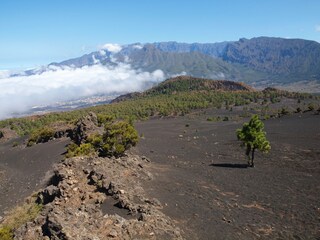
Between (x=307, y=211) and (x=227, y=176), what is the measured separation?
38.2ft

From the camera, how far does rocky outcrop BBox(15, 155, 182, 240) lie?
20844mm

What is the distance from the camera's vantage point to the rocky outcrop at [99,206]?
20844 mm

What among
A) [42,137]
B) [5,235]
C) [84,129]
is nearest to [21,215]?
[5,235]

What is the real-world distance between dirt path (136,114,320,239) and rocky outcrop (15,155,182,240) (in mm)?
1965

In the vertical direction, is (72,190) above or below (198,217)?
above

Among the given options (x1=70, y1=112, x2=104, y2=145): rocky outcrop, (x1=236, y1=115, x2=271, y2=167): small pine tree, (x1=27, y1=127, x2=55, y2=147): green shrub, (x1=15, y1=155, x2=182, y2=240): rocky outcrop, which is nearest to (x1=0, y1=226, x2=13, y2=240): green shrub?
(x1=15, y1=155, x2=182, y2=240): rocky outcrop

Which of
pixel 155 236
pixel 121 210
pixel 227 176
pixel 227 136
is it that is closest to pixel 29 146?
pixel 227 136

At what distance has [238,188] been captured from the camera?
113 ft

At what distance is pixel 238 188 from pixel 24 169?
35152 mm

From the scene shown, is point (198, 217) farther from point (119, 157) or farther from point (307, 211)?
point (119, 157)

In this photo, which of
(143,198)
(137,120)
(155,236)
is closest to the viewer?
(155,236)

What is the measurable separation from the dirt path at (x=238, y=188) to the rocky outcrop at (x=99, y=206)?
1965mm

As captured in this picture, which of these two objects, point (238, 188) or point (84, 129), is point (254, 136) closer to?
point (238, 188)

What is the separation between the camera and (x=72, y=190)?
29438 mm
